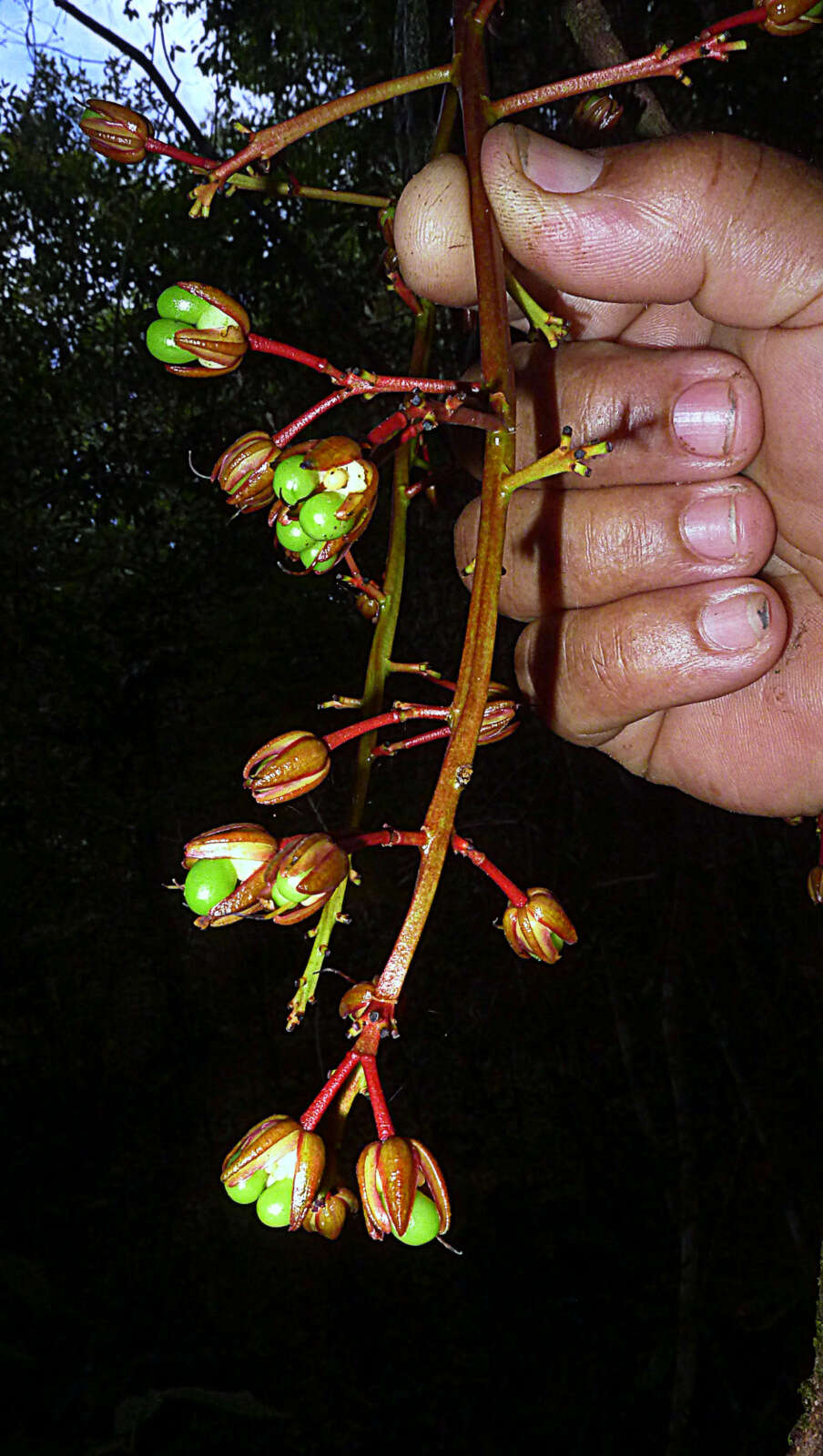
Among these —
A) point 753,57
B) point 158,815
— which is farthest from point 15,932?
point 753,57

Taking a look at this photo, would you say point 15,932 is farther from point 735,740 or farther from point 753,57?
point 753,57

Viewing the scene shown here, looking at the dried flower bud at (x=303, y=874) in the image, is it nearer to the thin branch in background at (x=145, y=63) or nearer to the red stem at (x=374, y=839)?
the red stem at (x=374, y=839)

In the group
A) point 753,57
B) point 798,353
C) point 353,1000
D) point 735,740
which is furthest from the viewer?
point 753,57

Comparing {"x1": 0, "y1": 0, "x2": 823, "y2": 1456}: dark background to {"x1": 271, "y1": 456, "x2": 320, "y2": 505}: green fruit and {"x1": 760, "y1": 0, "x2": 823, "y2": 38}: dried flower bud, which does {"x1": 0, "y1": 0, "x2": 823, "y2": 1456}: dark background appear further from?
{"x1": 271, "y1": 456, "x2": 320, "y2": 505}: green fruit

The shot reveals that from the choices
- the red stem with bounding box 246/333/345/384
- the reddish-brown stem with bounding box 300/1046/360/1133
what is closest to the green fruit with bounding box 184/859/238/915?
the reddish-brown stem with bounding box 300/1046/360/1133

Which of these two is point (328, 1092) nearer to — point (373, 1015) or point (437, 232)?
point (373, 1015)

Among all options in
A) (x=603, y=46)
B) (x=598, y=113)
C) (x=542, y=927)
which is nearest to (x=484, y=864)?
(x=542, y=927)

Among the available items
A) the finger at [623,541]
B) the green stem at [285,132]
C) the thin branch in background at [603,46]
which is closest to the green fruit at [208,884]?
the green stem at [285,132]
